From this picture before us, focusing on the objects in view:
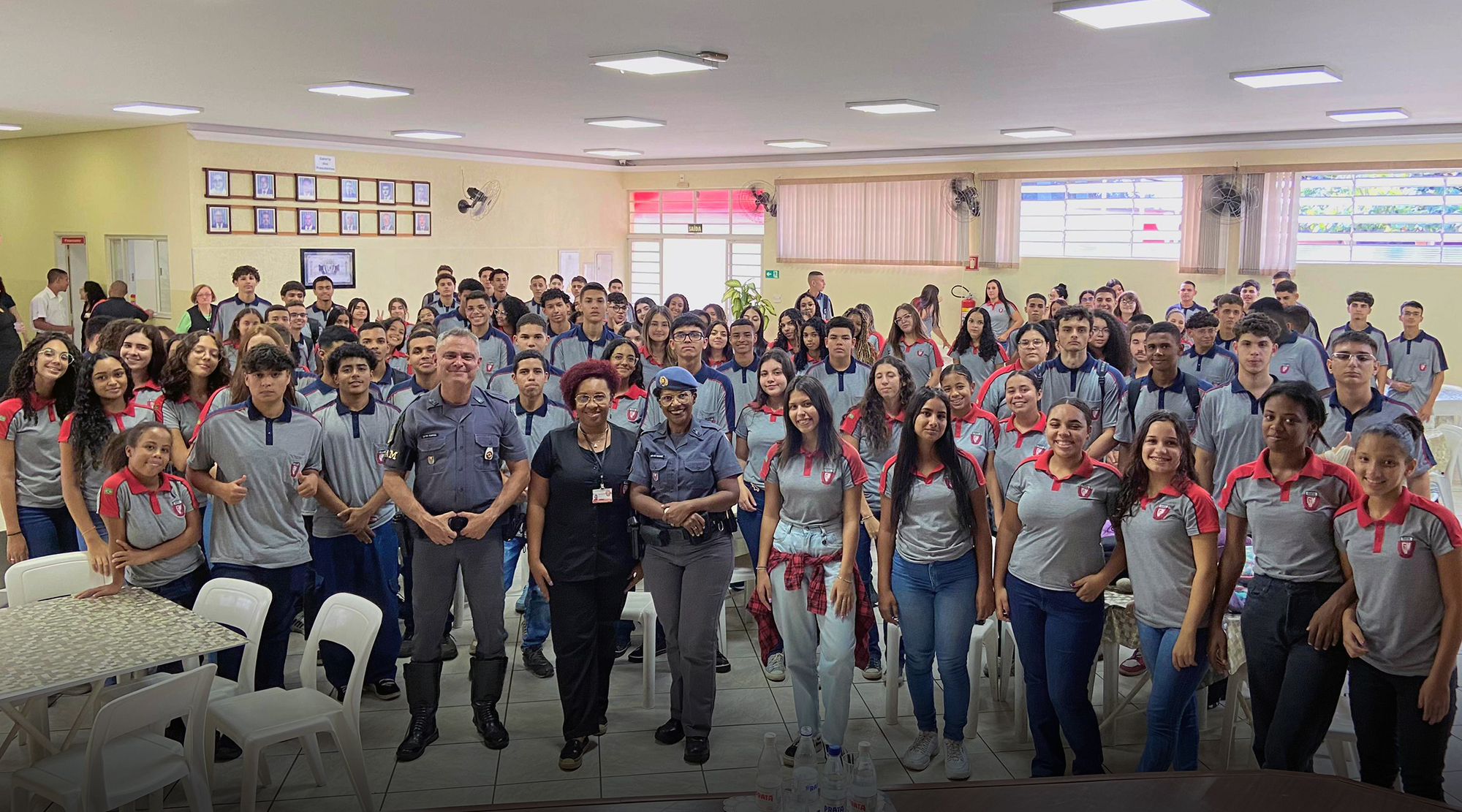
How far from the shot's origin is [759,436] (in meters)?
5.49

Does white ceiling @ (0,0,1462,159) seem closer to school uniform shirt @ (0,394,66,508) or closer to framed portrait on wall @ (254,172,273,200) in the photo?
framed portrait on wall @ (254,172,273,200)

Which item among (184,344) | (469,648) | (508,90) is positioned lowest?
(469,648)

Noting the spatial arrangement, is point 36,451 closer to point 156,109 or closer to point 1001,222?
point 156,109

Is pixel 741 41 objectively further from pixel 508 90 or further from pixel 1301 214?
pixel 1301 214

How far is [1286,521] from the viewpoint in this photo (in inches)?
133

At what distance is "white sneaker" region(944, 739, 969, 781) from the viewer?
4109 mm

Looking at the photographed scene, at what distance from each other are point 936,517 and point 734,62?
13.3 feet

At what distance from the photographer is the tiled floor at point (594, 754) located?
407 cm

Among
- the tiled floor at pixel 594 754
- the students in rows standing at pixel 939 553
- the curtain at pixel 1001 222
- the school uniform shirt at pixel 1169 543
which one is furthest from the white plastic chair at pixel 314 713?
the curtain at pixel 1001 222

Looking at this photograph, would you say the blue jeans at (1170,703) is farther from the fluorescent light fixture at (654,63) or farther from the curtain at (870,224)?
the curtain at (870,224)

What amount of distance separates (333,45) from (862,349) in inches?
166

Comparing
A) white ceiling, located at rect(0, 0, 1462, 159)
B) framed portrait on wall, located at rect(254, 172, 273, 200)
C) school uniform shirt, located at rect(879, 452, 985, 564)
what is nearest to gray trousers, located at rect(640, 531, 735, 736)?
school uniform shirt, located at rect(879, 452, 985, 564)

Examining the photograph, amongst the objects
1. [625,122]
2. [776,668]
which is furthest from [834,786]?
[625,122]

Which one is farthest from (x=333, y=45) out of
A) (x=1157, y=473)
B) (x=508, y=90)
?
(x=1157, y=473)
